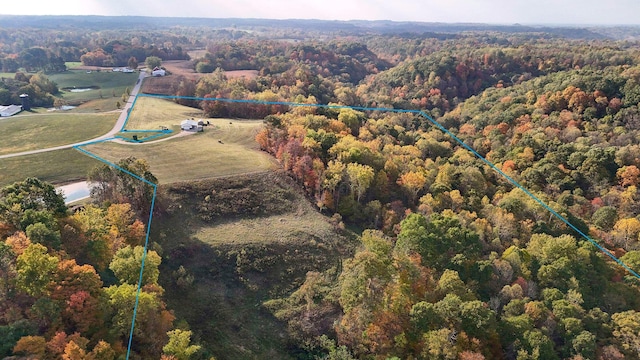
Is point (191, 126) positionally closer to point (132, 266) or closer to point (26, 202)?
point (26, 202)

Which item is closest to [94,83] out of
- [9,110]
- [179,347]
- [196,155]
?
[9,110]

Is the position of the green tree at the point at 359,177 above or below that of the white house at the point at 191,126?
below

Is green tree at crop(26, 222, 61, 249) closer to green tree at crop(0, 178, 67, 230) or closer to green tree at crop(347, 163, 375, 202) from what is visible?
green tree at crop(0, 178, 67, 230)

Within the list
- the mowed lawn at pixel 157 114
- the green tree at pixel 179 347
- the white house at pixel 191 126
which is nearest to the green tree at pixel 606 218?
the green tree at pixel 179 347

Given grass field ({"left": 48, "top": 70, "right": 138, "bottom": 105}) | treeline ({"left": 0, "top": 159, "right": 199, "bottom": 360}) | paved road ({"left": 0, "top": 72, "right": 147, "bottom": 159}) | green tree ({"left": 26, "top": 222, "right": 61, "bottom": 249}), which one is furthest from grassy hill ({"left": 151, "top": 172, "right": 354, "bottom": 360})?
grass field ({"left": 48, "top": 70, "right": 138, "bottom": 105})

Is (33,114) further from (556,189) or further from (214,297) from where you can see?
(556,189)

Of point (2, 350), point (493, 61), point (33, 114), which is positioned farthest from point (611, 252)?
point (493, 61)

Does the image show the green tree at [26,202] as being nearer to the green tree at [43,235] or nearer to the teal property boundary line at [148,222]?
the green tree at [43,235]
